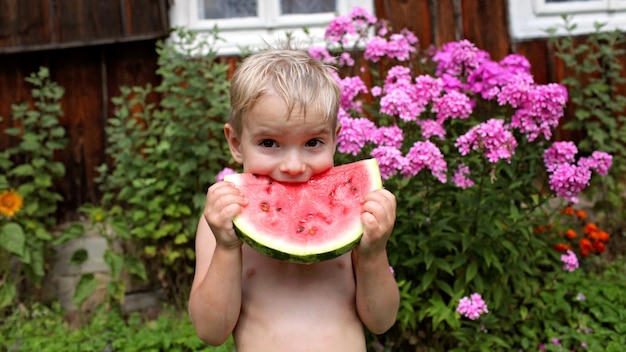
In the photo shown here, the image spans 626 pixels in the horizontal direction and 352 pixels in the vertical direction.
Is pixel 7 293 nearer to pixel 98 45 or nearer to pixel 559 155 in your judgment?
pixel 98 45

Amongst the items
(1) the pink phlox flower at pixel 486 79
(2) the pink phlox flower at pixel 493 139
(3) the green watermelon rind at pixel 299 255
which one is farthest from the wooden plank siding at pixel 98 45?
(3) the green watermelon rind at pixel 299 255

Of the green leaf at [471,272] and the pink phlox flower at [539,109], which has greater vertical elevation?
the pink phlox flower at [539,109]

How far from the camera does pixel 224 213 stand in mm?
1815

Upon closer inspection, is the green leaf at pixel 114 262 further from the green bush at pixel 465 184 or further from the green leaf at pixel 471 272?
the green leaf at pixel 471 272


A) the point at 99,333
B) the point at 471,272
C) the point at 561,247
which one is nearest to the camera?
the point at 471,272

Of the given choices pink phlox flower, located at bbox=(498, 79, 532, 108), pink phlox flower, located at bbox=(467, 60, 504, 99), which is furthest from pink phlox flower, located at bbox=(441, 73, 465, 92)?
pink phlox flower, located at bbox=(498, 79, 532, 108)

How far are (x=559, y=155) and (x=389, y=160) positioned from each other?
0.95m

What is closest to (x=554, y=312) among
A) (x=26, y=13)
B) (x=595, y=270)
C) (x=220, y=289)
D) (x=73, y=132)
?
(x=595, y=270)

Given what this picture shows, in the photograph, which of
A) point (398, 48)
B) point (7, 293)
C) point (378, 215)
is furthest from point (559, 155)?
point (7, 293)

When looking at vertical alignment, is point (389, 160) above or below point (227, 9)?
below

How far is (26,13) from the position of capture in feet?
15.2

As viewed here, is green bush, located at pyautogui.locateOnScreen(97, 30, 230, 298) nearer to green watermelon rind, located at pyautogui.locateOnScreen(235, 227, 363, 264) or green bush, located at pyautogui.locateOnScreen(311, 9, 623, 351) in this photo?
green bush, located at pyautogui.locateOnScreen(311, 9, 623, 351)

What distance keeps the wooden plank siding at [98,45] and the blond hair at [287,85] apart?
2.98 meters

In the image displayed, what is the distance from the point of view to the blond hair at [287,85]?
186 cm
